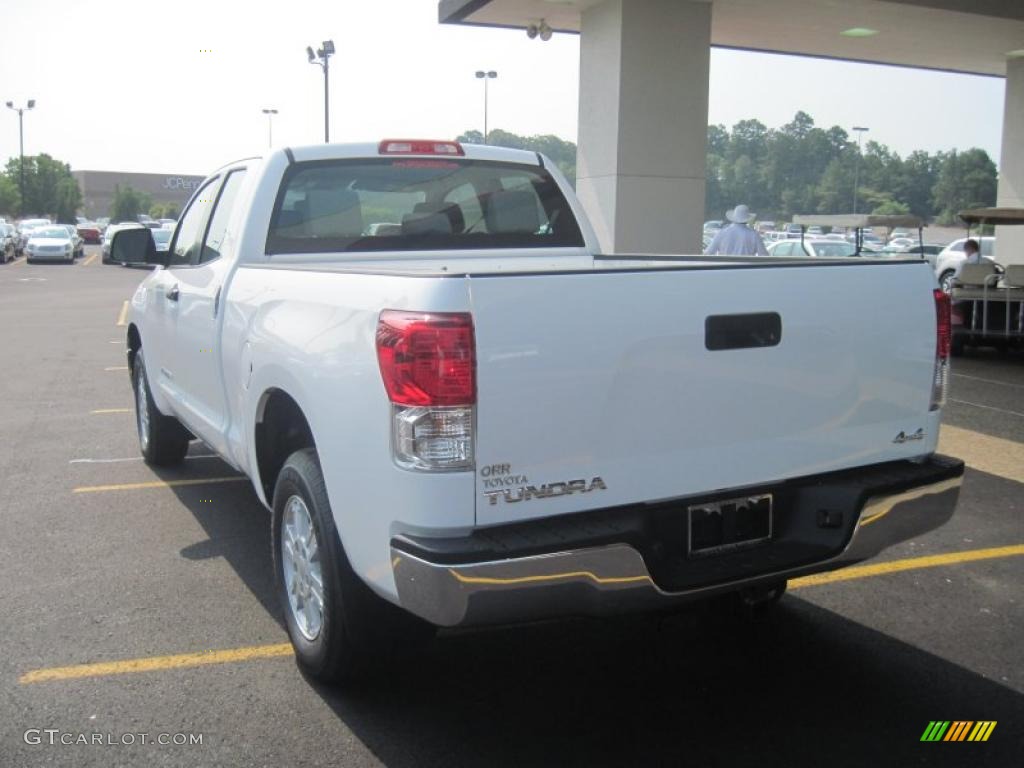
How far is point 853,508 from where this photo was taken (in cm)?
353

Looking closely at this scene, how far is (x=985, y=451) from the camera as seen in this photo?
314 inches

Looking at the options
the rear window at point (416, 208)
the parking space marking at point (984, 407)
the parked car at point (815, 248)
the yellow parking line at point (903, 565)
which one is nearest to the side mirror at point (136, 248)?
the rear window at point (416, 208)

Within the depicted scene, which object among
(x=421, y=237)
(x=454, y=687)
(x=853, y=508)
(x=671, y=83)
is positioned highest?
(x=671, y=83)

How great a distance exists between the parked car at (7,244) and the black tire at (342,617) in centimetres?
4298

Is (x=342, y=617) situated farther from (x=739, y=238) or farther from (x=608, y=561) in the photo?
(x=739, y=238)

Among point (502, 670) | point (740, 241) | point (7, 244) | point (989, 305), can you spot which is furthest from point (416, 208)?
point (7, 244)

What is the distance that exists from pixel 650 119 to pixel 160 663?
11.5 metres

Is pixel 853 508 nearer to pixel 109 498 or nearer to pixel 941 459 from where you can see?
pixel 941 459

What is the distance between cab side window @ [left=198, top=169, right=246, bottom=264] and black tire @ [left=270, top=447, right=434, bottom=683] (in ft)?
6.66

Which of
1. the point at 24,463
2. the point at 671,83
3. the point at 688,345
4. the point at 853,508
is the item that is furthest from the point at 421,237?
the point at 671,83

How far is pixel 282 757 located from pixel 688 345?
1.87 meters

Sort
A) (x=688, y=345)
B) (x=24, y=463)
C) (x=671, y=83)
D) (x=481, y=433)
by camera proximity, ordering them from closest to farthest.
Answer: (x=481, y=433) → (x=688, y=345) → (x=24, y=463) → (x=671, y=83)

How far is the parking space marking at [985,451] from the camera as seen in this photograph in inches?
290

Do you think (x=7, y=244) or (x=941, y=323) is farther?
(x=7, y=244)
